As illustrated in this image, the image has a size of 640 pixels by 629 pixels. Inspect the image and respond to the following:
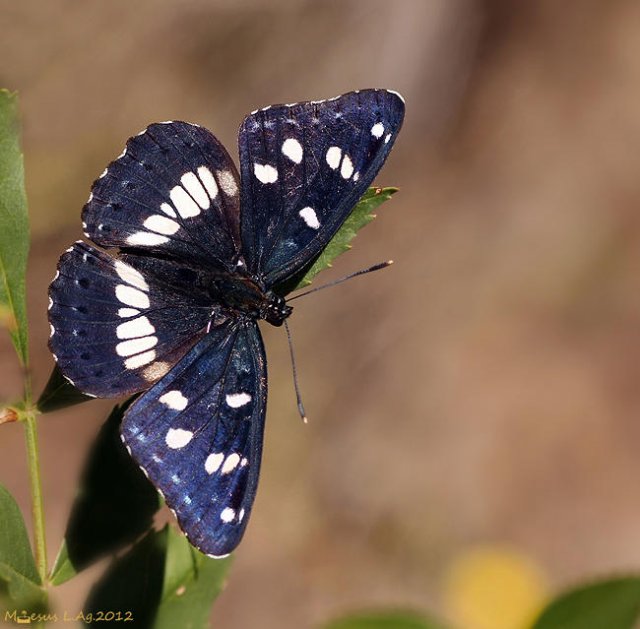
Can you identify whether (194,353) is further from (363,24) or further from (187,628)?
(363,24)

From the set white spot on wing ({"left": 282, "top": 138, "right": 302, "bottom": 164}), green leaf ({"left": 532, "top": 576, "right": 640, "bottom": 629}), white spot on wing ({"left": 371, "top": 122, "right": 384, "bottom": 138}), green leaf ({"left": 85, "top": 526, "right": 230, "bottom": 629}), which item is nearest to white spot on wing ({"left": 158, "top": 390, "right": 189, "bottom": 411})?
green leaf ({"left": 85, "top": 526, "right": 230, "bottom": 629})

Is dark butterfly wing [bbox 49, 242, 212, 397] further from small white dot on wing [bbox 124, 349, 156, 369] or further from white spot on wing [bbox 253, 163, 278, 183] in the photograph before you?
white spot on wing [bbox 253, 163, 278, 183]

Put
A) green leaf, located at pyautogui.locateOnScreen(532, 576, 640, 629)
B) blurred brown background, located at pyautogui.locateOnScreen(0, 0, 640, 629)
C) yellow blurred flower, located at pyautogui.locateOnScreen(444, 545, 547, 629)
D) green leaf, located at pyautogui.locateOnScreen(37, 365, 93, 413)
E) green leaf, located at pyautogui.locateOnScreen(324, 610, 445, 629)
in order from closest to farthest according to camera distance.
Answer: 1. green leaf, located at pyautogui.locateOnScreen(532, 576, 640, 629)
2. green leaf, located at pyautogui.locateOnScreen(324, 610, 445, 629)
3. green leaf, located at pyautogui.locateOnScreen(37, 365, 93, 413)
4. yellow blurred flower, located at pyautogui.locateOnScreen(444, 545, 547, 629)
5. blurred brown background, located at pyautogui.locateOnScreen(0, 0, 640, 629)

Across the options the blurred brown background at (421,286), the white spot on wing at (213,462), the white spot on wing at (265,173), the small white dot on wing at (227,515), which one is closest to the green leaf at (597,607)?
the small white dot on wing at (227,515)

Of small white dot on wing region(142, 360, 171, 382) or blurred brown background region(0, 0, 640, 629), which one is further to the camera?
blurred brown background region(0, 0, 640, 629)

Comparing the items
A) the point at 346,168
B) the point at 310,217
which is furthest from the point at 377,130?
the point at 310,217

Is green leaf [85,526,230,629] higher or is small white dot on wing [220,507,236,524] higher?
small white dot on wing [220,507,236,524]

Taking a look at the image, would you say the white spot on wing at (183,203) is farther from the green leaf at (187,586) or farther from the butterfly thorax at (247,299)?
the green leaf at (187,586)
